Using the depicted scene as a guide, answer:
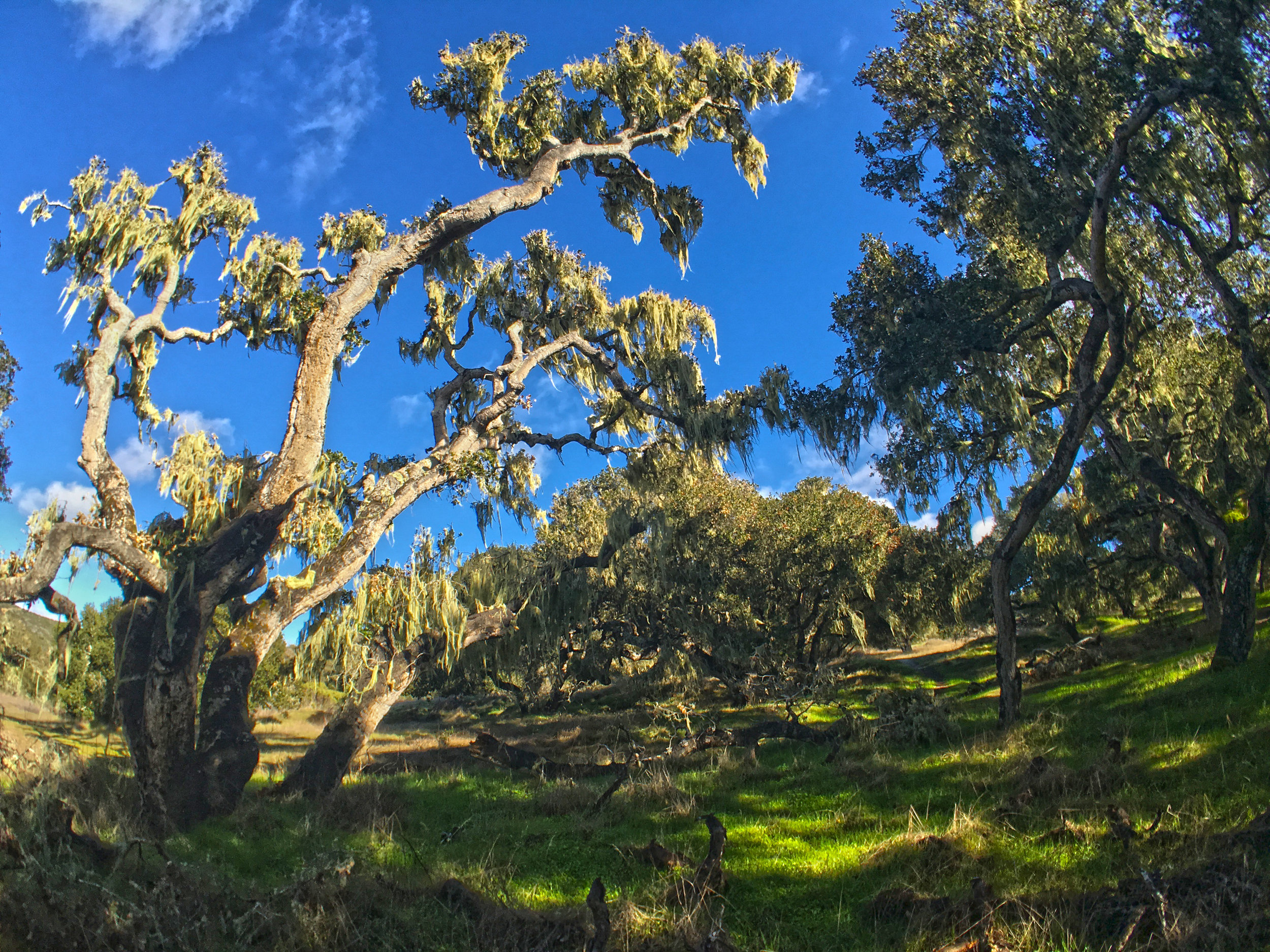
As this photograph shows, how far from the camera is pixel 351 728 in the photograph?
38.5 ft

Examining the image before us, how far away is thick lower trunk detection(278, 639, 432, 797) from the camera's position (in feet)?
36.4

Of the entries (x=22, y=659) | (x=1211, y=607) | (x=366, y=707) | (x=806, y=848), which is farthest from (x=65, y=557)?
(x=1211, y=607)

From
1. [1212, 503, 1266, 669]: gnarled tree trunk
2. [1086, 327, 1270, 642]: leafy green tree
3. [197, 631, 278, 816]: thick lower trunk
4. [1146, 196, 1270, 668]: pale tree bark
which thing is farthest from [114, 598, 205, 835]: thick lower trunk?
[1212, 503, 1266, 669]: gnarled tree trunk

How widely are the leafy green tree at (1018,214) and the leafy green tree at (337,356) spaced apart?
2533 mm

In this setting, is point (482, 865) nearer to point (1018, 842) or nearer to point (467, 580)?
point (1018, 842)

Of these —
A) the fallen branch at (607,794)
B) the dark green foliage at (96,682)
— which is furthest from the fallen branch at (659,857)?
the dark green foliage at (96,682)

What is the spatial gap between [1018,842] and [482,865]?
16.2 feet

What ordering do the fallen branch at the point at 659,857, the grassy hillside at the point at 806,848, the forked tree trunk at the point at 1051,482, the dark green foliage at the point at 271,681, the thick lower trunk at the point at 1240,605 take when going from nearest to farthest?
the grassy hillside at the point at 806,848 → the fallen branch at the point at 659,857 → the forked tree trunk at the point at 1051,482 → the thick lower trunk at the point at 1240,605 → the dark green foliage at the point at 271,681

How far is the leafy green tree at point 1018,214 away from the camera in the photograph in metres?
9.79

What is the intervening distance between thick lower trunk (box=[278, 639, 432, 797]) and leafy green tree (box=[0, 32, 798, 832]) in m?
1.81

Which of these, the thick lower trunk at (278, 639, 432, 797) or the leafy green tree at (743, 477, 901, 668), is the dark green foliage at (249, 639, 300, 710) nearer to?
the thick lower trunk at (278, 639, 432, 797)

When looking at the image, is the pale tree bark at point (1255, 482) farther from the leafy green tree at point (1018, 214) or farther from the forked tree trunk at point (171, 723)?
the forked tree trunk at point (171, 723)

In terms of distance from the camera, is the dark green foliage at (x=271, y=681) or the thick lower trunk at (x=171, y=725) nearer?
the thick lower trunk at (x=171, y=725)

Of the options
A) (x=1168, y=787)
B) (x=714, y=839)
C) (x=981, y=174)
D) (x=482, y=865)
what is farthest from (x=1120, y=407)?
(x=482, y=865)
